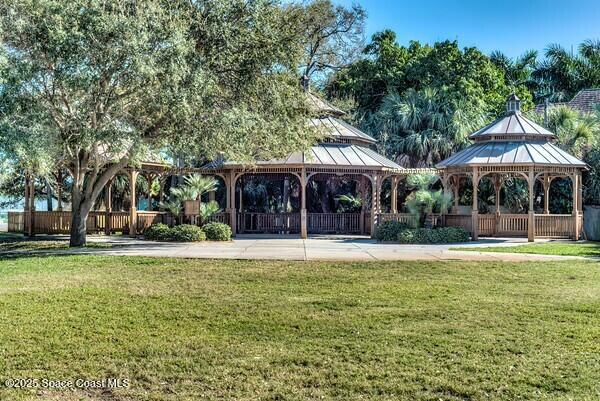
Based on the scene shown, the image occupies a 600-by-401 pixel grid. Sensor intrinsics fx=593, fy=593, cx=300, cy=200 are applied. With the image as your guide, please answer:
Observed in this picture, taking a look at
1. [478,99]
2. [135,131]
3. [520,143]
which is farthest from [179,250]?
[478,99]

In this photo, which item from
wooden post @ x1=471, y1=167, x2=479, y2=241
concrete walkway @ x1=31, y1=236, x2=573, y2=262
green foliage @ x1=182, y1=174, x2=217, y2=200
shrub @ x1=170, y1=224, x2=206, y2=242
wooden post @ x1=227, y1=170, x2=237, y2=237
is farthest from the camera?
wooden post @ x1=227, y1=170, x2=237, y2=237

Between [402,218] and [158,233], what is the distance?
9.50 metres

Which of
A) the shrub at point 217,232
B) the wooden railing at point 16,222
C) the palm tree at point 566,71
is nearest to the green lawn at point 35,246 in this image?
the shrub at point 217,232

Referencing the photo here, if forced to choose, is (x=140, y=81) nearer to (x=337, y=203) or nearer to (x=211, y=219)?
(x=211, y=219)

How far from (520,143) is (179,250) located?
14.7 metres

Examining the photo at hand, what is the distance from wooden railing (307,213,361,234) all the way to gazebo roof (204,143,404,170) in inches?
117

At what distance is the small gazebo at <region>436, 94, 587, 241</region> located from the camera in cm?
2267

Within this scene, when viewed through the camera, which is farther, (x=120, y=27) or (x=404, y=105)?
(x=404, y=105)

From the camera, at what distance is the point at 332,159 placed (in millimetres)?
24016

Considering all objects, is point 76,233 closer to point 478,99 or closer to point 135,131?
point 135,131

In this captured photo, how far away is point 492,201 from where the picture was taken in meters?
29.7

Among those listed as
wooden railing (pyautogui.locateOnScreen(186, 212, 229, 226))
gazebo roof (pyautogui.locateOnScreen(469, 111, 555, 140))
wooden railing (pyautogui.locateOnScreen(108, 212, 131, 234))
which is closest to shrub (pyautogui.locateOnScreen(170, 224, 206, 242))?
wooden railing (pyautogui.locateOnScreen(186, 212, 229, 226))

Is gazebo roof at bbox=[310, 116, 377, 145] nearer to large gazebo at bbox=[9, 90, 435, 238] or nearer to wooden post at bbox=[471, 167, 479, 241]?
large gazebo at bbox=[9, 90, 435, 238]

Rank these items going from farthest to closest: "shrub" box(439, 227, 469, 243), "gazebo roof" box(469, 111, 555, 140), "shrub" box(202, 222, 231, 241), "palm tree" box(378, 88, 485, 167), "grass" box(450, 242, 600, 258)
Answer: "palm tree" box(378, 88, 485, 167), "gazebo roof" box(469, 111, 555, 140), "shrub" box(439, 227, 469, 243), "shrub" box(202, 222, 231, 241), "grass" box(450, 242, 600, 258)
